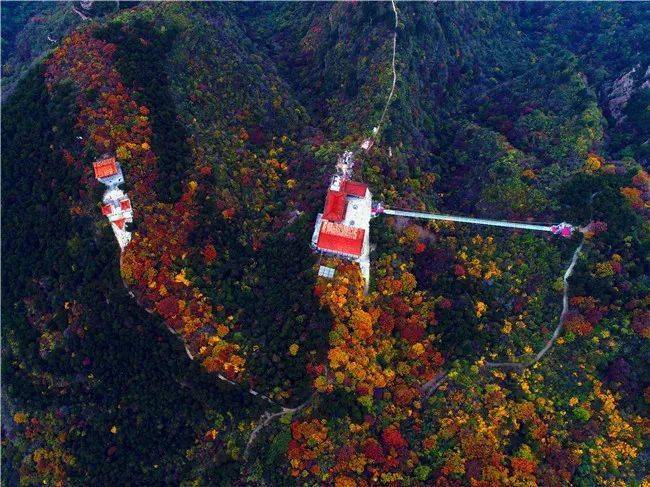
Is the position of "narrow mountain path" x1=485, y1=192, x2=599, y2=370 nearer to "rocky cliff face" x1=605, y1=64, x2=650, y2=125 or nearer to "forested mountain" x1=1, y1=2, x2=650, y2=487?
"forested mountain" x1=1, y1=2, x2=650, y2=487

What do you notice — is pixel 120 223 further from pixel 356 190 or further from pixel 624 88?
pixel 624 88

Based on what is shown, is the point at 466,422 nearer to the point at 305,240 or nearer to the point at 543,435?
the point at 543,435

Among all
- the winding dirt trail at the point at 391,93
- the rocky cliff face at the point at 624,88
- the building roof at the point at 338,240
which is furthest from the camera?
the rocky cliff face at the point at 624,88

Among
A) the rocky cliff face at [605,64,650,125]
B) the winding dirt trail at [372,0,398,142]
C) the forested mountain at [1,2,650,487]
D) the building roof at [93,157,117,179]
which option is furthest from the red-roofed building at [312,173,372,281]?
the rocky cliff face at [605,64,650,125]

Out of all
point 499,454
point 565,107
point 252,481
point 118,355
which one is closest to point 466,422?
point 499,454

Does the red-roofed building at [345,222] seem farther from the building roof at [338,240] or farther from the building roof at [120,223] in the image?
the building roof at [120,223]

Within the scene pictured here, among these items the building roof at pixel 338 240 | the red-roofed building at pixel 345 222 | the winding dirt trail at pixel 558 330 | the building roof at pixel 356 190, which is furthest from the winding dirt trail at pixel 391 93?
the winding dirt trail at pixel 558 330

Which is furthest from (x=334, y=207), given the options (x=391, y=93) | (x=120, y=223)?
(x=120, y=223)
